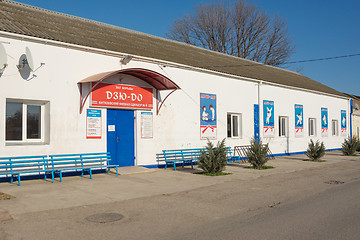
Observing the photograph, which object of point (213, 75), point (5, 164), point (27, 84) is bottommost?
point (5, 164)

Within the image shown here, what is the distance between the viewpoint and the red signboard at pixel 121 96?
486 inches

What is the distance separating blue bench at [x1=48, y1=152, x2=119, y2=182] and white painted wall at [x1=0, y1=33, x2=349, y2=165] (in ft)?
0.79

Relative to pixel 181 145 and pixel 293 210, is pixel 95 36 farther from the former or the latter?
pixel 293 210

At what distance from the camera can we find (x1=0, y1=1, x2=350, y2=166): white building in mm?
10773

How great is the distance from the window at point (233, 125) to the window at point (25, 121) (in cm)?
953

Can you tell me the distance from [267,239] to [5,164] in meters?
7.99

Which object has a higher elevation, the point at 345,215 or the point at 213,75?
the point at 213,75

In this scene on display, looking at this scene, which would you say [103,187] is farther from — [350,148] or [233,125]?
[350,148]

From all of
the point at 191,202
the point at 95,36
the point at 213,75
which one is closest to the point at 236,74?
the point at 213,75

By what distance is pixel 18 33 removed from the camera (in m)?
10.4

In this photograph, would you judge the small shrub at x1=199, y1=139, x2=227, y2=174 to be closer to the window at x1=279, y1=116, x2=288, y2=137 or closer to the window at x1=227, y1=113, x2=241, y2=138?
the window at x1=227, y1=113, x2=241, y2=138

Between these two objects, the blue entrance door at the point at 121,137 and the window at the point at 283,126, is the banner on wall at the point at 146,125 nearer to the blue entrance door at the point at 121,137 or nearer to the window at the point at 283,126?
the blue entrance door at the point at 121,137

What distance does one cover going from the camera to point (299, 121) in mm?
22938

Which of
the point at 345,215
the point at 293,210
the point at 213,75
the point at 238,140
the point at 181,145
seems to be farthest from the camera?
the point at 238,140
